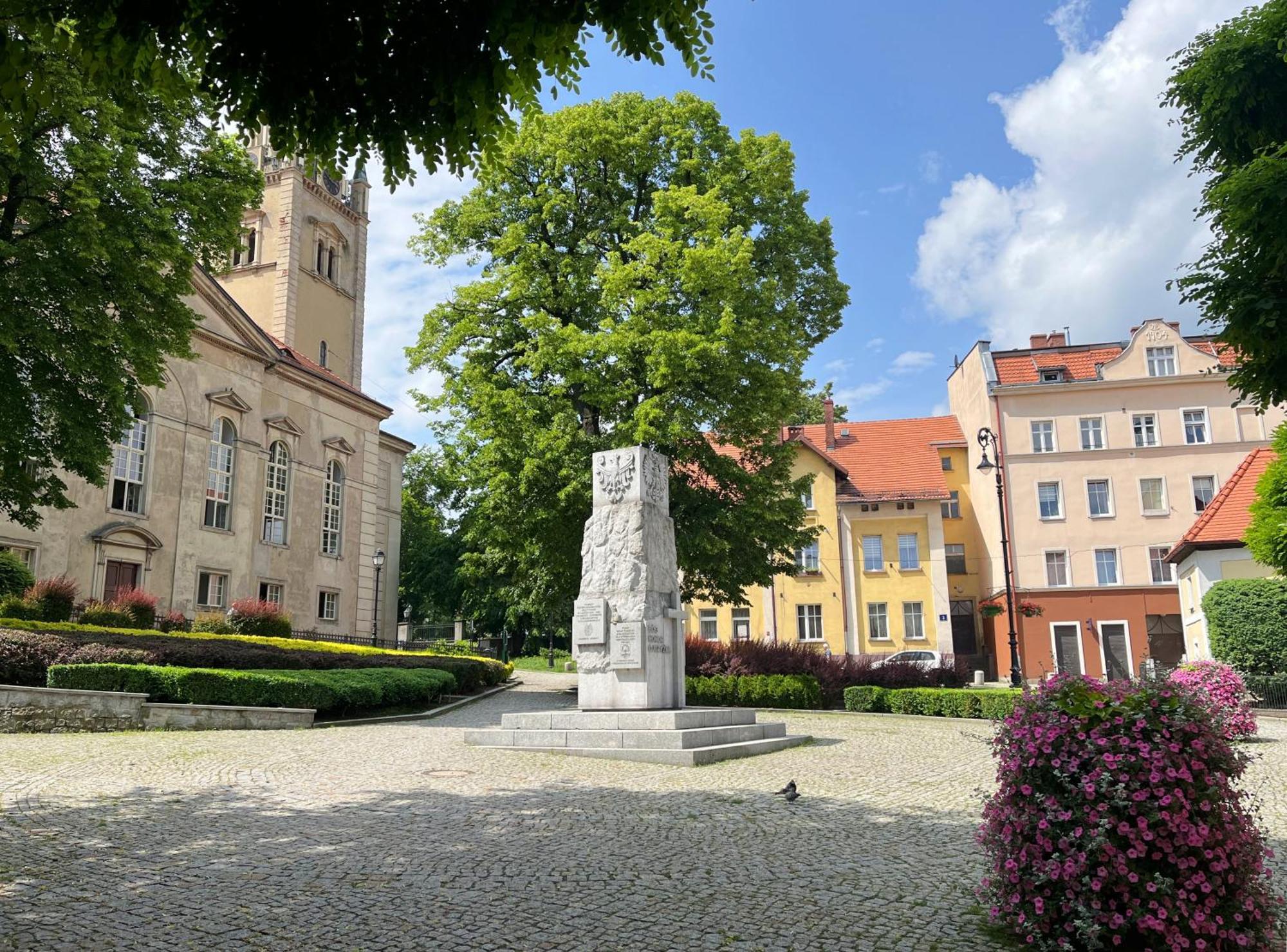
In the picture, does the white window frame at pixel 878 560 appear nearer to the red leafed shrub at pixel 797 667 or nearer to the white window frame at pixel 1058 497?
the white window frame at pixel 1058 497

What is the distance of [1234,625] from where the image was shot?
2566 centimetres

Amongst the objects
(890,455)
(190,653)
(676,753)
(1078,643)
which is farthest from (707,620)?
(676,753)

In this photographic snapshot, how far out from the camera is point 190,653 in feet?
57.8

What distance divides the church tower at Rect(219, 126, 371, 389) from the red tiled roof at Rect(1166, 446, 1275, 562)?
38341 mm

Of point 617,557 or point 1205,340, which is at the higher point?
point 1205,340

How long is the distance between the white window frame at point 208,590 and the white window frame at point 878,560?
26.8 m

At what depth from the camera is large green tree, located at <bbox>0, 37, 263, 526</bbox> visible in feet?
50.1

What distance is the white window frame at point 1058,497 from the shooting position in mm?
40344

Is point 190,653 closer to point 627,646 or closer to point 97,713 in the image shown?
point 97,713

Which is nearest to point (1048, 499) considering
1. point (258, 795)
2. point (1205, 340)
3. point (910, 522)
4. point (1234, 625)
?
point (910, 522)

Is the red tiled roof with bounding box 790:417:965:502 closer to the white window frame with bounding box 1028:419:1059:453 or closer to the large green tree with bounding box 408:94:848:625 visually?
the white window frame with bounding box 1028:419:1059:453

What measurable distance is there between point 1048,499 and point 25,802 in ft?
130

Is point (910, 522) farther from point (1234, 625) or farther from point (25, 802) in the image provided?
point (25, 802)

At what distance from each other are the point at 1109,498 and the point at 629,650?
32.5m
